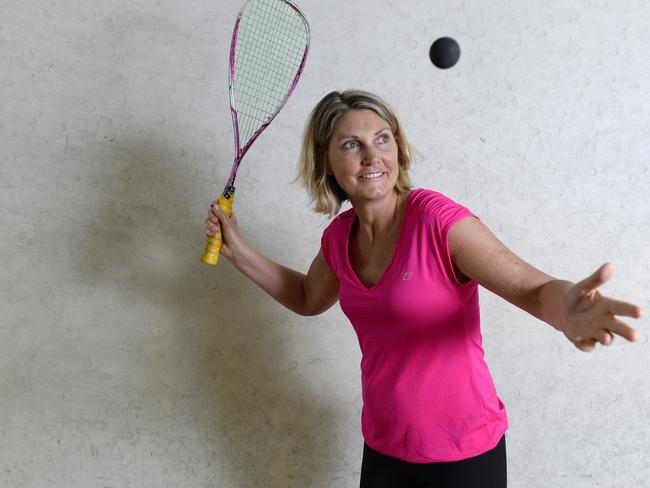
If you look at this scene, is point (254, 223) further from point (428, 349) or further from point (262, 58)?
point (428, 349)

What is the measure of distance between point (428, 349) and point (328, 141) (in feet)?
1.80

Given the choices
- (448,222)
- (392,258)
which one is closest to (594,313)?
(448,222)

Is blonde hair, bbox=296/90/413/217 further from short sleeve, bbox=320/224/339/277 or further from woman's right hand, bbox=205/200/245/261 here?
woman's right hand, bbox=205/200/245/261

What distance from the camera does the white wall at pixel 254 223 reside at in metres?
2.11

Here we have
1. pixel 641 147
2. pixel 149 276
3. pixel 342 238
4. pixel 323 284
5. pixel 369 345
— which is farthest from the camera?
pixel 149 276

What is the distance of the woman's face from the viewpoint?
1.61 m

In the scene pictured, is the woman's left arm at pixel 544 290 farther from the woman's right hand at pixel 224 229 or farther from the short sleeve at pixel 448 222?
the woman's right hand at pixel 224 229

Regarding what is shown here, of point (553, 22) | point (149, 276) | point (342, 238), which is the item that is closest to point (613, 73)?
point (553, 22)

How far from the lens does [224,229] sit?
6.01ft

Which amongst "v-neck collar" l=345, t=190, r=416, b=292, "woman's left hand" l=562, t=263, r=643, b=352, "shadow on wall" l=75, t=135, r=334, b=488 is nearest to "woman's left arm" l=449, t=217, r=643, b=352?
"woman's left hand" l=562, t=263, r=643, b=352

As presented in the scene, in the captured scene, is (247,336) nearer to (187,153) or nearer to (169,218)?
(169,218)

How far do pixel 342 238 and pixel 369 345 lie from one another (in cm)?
27

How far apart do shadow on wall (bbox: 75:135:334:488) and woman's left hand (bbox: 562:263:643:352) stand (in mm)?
1213

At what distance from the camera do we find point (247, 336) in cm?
223
